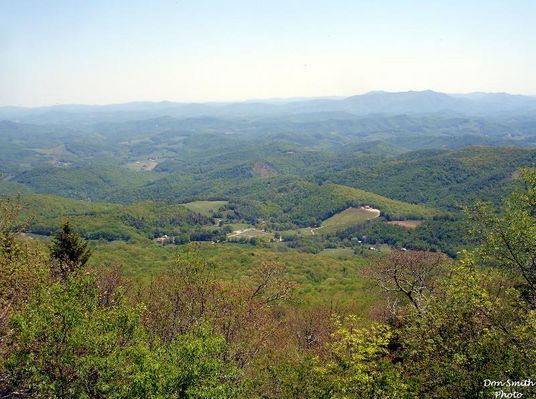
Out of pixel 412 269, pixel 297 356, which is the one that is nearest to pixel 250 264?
pixel 412 269

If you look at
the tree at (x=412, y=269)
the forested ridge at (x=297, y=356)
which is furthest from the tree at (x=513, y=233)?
the tree at (x=412, y=269)

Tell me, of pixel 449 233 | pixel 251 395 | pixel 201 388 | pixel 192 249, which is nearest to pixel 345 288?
pixel 192 249

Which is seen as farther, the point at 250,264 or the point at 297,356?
the point at 250,264

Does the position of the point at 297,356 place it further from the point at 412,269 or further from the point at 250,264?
the point at 250,264

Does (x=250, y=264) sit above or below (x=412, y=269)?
below

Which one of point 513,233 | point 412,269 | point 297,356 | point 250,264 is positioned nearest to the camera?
point 513,233

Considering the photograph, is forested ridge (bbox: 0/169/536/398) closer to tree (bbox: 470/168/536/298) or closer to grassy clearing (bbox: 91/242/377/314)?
tree (bbox: 470/168/536/298)

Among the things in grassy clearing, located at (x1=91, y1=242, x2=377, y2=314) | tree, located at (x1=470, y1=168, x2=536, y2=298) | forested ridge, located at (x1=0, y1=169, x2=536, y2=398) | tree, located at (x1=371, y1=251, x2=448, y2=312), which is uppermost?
tree, located at (x1=470, y1=168, x2=536, y2=298)

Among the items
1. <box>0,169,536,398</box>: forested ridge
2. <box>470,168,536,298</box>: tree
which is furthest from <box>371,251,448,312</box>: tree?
<box>470,168,536,298</box>: tree

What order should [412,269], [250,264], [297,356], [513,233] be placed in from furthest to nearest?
1. [250,264]
2. [412,269]
3. [297,356]
4. [513,233]

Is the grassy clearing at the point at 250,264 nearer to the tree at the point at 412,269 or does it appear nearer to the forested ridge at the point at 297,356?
the tree at the point at 412,269

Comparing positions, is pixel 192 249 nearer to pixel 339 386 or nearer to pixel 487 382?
pixel 339 386
